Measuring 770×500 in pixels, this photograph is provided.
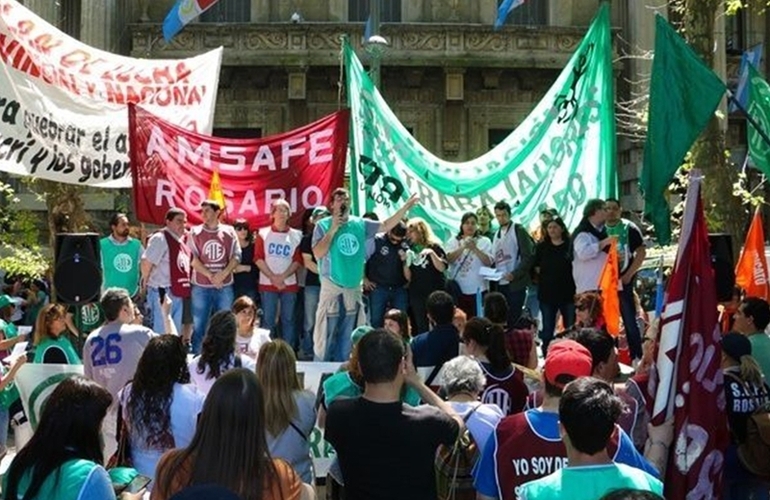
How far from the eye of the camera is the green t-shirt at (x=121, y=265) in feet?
34.7

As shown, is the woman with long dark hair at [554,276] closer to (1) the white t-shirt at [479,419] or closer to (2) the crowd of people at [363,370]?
(2) the crowd of people at [363,370]

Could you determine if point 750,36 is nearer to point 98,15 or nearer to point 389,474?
point 98,15

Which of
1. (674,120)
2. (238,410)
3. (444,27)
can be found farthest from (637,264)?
(444,27)

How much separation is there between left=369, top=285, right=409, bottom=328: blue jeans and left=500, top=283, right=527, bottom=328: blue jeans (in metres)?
1.08

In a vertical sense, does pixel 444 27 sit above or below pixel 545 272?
above

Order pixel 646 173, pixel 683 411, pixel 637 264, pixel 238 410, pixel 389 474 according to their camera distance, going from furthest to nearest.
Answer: pixel 637 264, pixel 646 173, pixel 683 411, pixel 389 474, pixel 238 410

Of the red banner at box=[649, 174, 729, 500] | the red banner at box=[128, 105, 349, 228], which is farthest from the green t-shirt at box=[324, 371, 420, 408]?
the red banner at box=[128, 105, 349, 228]

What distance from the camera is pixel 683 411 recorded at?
16.3ft

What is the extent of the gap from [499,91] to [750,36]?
744 centimetres

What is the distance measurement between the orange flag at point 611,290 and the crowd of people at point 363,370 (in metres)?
0.19

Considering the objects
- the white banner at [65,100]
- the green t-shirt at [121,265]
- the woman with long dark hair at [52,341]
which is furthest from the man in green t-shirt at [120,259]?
the woman with long dark hair at [52,341]

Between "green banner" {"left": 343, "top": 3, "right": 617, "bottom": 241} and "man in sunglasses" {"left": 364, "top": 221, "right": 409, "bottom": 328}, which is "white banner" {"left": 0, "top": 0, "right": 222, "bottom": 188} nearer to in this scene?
"green banner" {"left": 343, "top": 3, "right": 617, "bottom": 241}

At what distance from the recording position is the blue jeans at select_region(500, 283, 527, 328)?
11.1 meters

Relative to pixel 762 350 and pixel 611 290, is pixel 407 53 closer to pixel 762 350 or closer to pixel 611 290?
pixel 611 290
